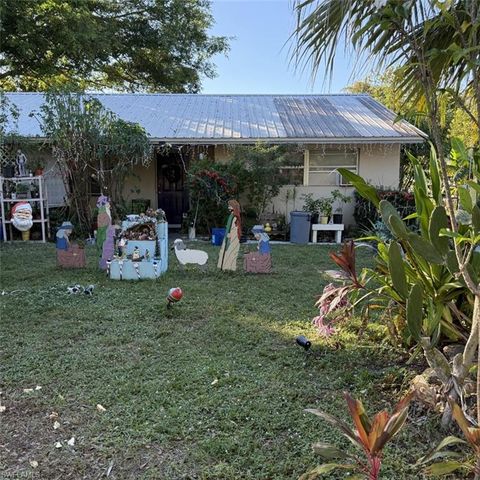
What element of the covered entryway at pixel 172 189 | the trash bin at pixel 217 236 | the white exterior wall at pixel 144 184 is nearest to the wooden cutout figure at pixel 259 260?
the trash bin at pixel 217 236

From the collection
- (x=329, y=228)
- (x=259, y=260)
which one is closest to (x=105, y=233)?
(x=259, y=260)

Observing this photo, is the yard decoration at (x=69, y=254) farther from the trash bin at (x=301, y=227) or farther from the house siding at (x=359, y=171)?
the trash bin at (x=301, y=227)

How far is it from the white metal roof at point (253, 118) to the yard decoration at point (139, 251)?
4589 millimetres

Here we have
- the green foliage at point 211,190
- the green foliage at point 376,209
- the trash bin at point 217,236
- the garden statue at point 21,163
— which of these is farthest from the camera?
A: the garden statue at point 21,163

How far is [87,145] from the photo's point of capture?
975 cm


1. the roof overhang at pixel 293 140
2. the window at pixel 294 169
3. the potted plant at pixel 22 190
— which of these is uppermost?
the roof overhang at pixel 293 140

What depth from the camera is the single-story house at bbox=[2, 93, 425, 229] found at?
11.0 meters

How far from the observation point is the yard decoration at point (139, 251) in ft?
21.2

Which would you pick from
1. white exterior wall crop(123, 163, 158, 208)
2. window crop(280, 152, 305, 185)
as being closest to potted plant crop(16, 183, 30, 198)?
white exterior wall crop(123, 163, 158, 208)

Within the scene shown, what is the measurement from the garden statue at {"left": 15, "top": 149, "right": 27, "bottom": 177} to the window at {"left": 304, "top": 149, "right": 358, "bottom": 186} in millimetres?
6650

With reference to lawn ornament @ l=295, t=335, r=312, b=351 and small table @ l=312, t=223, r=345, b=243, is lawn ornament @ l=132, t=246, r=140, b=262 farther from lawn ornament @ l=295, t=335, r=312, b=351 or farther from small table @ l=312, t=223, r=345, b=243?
small table @ l=312, t=223, r=345, b=243

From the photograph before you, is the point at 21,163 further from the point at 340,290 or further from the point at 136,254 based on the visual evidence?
A: the point at 340,290

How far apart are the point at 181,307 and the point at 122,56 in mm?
19360

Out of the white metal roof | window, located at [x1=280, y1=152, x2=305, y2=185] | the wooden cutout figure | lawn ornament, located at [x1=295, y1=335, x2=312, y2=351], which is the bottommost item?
lawn ornament, located at [x1=295, y1=335, x2=312, y2=351]
